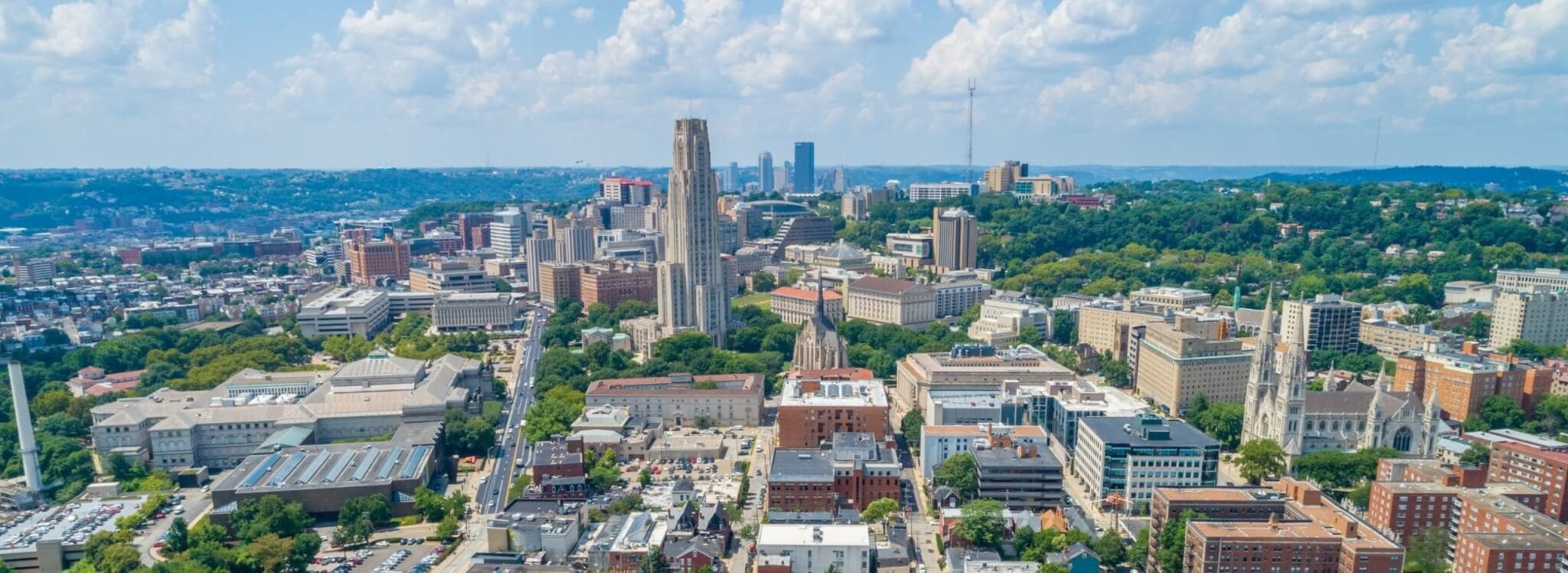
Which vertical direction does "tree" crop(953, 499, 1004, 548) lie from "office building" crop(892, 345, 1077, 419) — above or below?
below

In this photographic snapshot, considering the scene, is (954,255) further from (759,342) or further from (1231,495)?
(1231,495)

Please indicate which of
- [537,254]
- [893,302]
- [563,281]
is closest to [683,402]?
[893,302]

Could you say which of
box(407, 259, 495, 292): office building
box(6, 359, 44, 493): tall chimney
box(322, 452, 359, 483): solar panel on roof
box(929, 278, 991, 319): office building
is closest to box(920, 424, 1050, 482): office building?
box(322, 452, 359, 483): solar panel on roof

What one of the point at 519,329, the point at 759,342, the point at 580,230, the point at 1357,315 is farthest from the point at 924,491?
the point at 580,230

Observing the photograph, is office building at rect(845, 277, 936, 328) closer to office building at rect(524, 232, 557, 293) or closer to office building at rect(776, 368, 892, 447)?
office building at rect(776, 368, 892, 447)

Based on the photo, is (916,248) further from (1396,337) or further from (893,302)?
(1396,337)

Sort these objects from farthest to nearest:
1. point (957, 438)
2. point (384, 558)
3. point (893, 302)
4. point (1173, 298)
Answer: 1. point (893, 302)
2. point (1173, 298)
3. point (957, 438)
4. point (384, 558)
